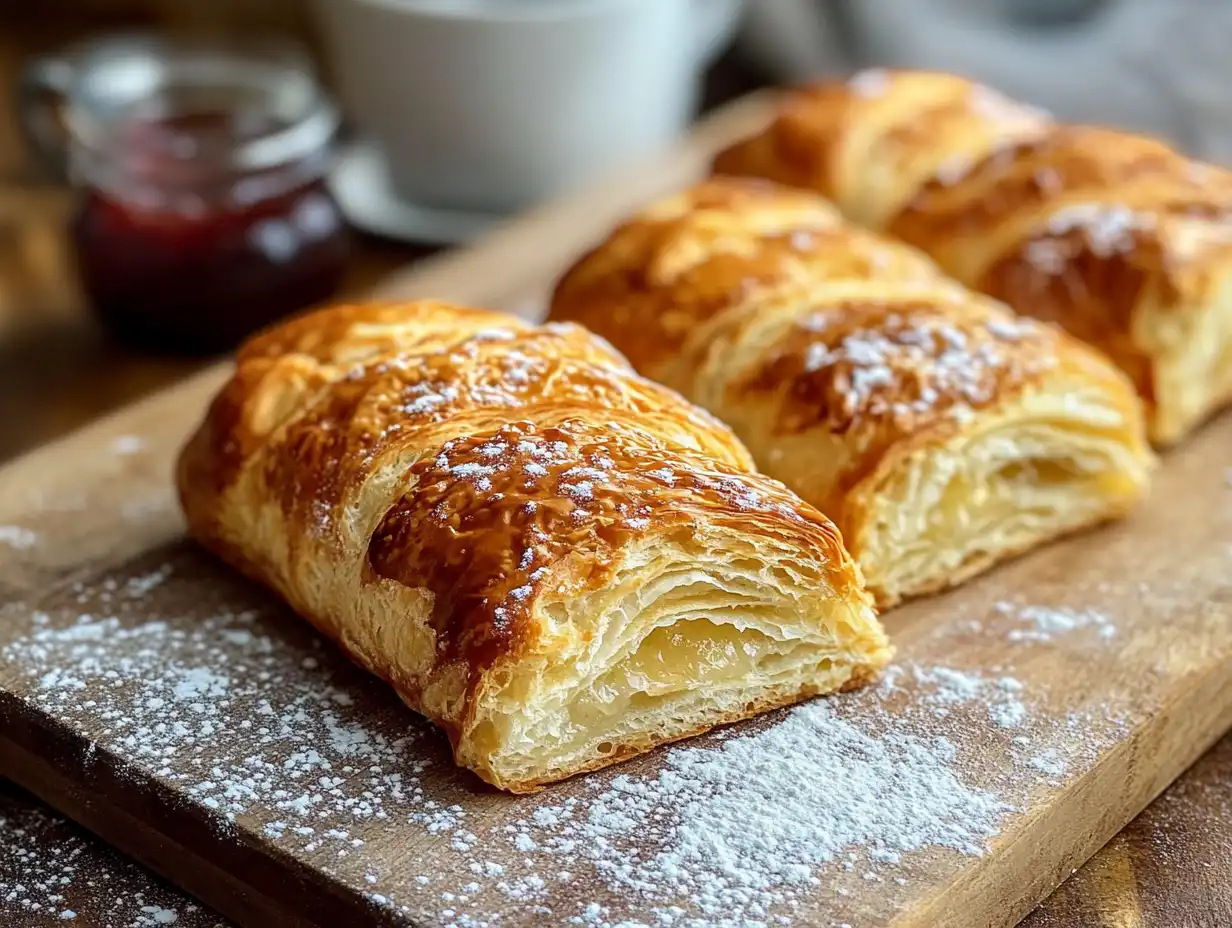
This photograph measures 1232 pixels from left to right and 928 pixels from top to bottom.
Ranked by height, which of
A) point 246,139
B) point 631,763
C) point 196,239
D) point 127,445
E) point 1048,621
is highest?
point 246,139

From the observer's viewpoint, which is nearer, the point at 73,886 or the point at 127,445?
the point at 73,886

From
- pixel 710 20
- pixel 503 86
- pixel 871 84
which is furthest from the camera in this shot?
pixel 710 20

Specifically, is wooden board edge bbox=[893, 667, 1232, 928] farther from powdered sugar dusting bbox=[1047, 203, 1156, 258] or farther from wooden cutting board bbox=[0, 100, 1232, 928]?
powdered sugar dusting bbox=[1047, 203, 1156, 258]

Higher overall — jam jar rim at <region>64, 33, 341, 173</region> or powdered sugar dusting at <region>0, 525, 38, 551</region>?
jam jar rim at <region>64, 33, 341, 173</region>

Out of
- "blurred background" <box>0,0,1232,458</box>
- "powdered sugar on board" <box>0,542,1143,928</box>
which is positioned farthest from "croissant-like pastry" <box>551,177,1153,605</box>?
"blurred background" <box>0,0,1232,458</box>

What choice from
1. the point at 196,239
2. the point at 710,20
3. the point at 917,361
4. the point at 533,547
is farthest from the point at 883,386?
the point at 710,20

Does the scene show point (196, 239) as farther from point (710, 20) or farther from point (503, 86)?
point (710, 20)

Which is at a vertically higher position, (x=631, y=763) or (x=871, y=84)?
(x=871, y=84)

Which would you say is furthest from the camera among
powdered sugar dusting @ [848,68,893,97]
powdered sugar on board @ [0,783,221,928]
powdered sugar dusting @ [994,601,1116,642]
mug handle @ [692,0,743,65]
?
mug handle @ [692,0,743,65]
